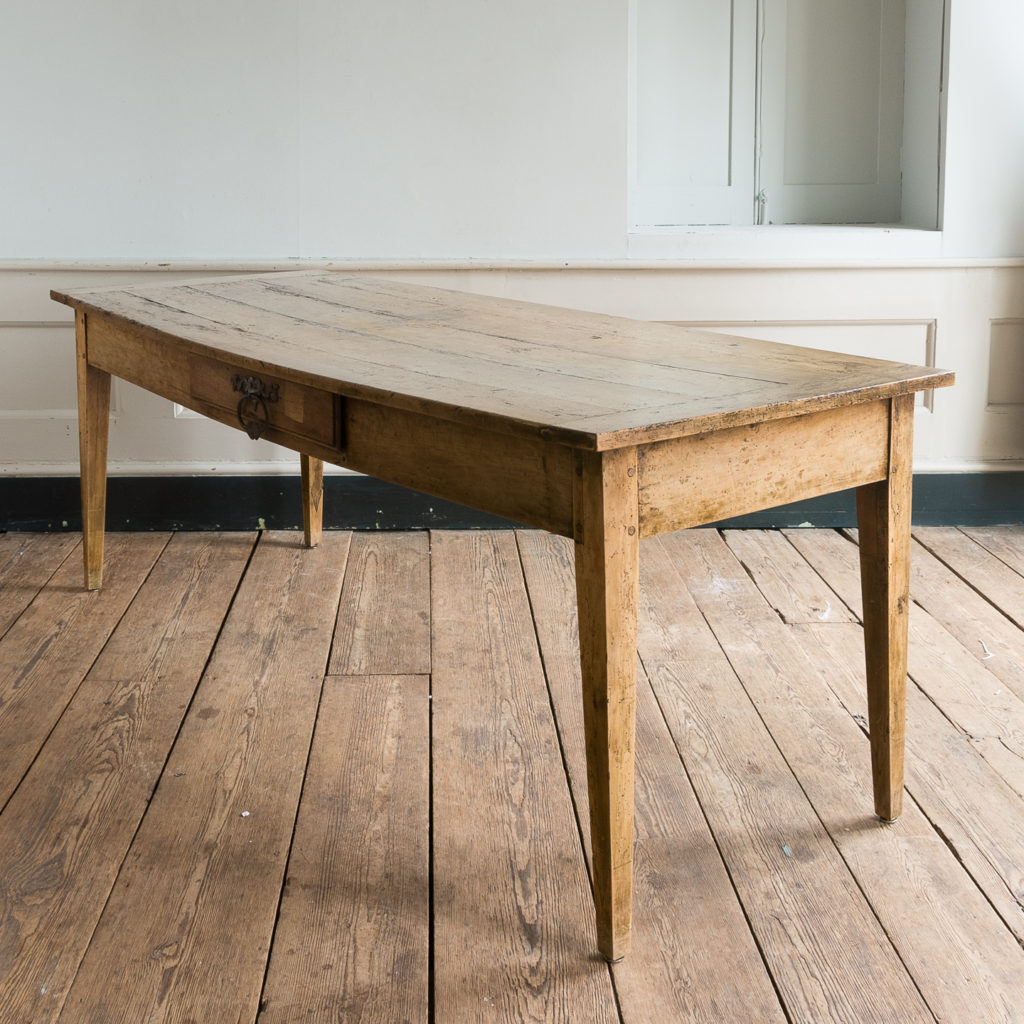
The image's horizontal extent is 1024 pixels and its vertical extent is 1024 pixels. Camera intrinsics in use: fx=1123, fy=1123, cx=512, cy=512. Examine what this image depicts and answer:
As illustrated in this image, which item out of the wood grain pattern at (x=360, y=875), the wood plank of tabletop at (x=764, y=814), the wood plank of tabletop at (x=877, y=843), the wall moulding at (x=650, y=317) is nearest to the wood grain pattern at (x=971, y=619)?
the wood plank of tabletop at (x=877, y=843)

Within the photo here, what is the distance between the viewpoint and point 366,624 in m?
2.52

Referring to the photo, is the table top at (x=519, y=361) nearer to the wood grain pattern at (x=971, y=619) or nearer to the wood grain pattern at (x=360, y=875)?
the wood grain pattern at (x=360, y=875)

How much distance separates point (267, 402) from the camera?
1731 mm

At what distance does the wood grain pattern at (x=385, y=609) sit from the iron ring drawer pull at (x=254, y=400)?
0.67 m

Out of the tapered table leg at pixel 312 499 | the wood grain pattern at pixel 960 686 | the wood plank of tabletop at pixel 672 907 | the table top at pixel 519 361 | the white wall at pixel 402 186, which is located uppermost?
the white wall at pixel 402 186

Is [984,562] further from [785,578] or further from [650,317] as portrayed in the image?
[650,317]

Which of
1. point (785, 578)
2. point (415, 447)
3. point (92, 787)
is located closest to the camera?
point (415, 447)

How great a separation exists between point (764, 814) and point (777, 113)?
236 centimetres

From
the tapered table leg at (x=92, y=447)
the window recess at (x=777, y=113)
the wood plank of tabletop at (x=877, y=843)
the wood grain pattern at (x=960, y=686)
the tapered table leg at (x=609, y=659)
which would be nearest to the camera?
the tapered table leg at (x=609, y=659)

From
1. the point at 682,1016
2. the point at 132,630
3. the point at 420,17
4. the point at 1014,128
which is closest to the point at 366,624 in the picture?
the point at 132,630

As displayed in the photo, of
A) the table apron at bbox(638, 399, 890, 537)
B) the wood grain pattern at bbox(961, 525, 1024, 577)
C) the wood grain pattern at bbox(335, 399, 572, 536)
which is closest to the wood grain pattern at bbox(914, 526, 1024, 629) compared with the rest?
the wood grain pattern at bbox(961, 525, 1024, 577)

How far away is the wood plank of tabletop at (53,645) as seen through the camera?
2.01 metres

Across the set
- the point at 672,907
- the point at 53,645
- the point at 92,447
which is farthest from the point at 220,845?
the point at 92,447

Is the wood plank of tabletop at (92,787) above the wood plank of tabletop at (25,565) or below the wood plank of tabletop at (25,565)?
below
